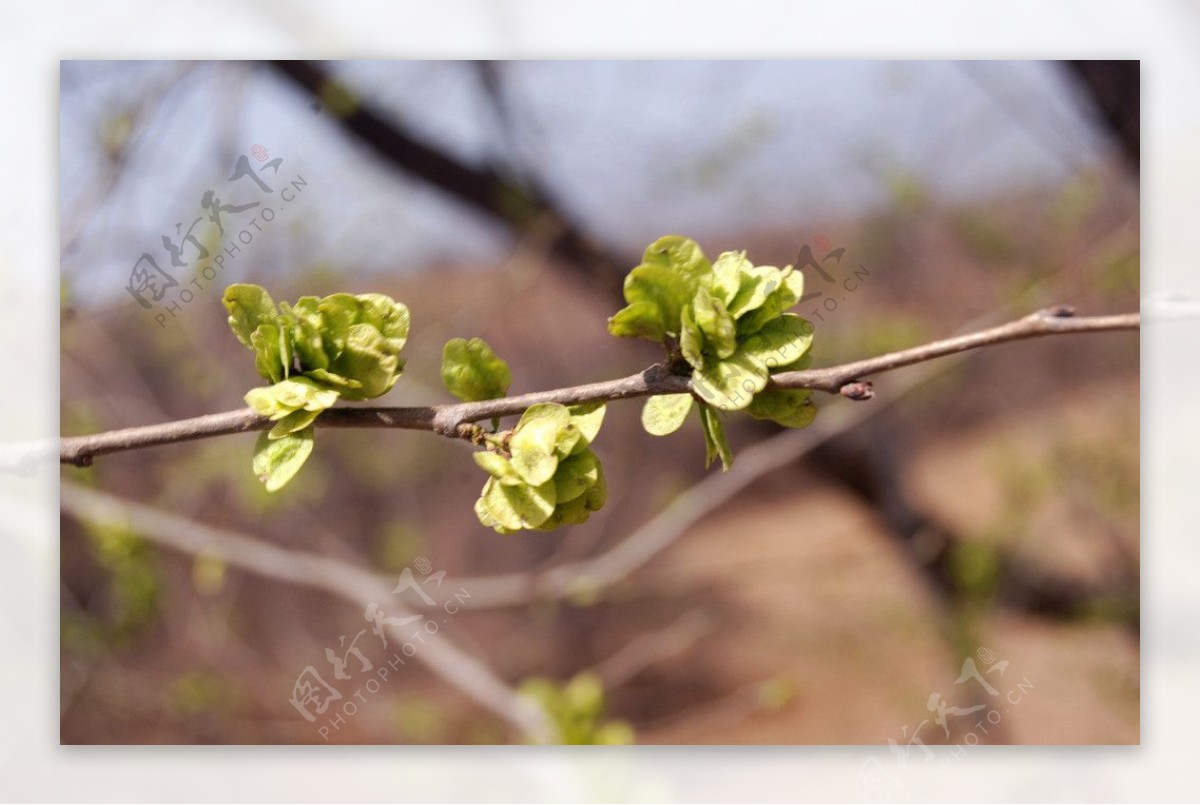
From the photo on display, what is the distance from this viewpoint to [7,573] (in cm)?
91

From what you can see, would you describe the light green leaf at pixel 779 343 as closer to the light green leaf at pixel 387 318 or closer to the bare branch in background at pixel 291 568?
the light green leaf at pixel 387 318

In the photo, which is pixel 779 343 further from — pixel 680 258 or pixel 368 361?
pixel 368 361

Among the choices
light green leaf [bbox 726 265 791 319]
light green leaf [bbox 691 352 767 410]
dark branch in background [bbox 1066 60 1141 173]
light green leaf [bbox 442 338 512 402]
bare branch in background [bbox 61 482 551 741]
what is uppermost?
dark branch in background [bbox 1066 60 1141 173]

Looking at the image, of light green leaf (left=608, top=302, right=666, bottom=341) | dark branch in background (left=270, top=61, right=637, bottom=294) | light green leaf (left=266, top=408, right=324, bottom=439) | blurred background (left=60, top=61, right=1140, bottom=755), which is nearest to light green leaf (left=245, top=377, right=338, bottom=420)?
light green leaf (left=266, top=408, right=324, bottom=439)

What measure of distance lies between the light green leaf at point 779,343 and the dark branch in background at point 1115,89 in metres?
0.74

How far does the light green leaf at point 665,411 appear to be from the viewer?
0.38 m

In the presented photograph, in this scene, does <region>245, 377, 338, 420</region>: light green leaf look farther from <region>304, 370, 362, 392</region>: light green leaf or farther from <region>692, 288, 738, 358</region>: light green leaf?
<region>692, 288, 738, 358</region>: light green leaf

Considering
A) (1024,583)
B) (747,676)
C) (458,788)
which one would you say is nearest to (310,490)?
(458,788)

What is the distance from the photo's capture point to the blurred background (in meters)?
1.11

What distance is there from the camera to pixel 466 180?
1.26m

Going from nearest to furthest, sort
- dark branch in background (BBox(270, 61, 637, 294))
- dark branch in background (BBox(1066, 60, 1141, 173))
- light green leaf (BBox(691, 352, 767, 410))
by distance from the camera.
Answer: light green leaf (BBox(691, 352, 767, 410)) → dark branch in background (BBox(1066, 60, 1141, 173)) → dark branch in background (BBox(270, 61, 637, 294))

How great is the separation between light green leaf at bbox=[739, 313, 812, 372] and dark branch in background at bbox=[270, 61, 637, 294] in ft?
2.83

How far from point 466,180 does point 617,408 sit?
759mm

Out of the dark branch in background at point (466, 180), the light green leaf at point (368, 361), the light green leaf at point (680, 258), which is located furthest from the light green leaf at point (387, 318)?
the dark branch in background at point (466, 180)
